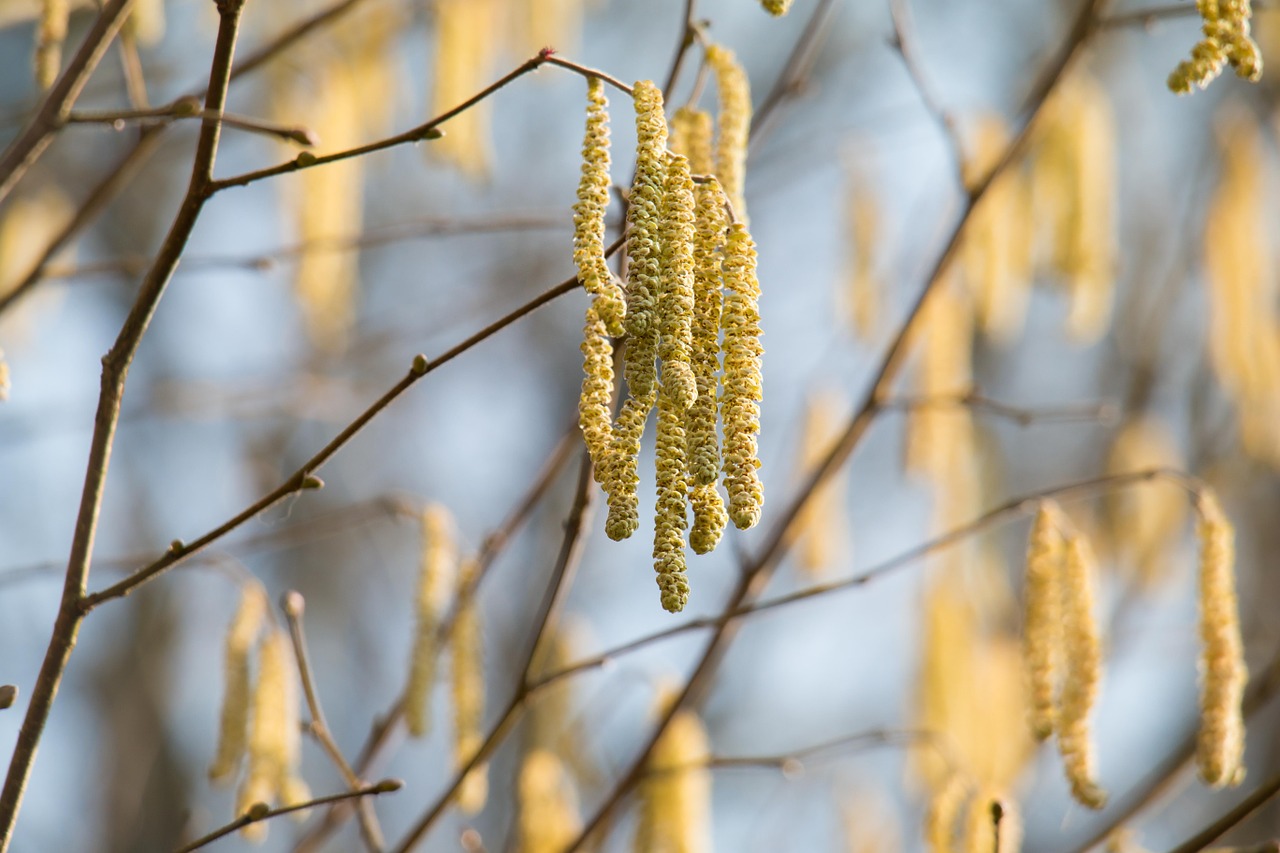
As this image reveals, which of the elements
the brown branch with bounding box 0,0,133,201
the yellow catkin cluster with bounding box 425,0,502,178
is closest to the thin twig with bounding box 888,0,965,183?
the yellow catkin cluster with bounding box 425,0,502,178

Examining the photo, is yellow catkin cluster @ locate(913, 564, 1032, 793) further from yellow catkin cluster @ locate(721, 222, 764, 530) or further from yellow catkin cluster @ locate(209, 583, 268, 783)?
yellow catkin cluster @ locate(721, 222, 764, 530)

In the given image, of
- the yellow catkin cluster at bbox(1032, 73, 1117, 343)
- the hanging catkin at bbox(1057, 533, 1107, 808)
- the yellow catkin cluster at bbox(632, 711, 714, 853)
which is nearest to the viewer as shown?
the hanging catkin at bbox(1057, 533, 1107, 808)

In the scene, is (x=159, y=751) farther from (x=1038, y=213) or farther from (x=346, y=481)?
(x=1038, y=213)

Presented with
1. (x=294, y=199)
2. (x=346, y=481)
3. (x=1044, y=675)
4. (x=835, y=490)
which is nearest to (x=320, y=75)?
(x=294, y=199)

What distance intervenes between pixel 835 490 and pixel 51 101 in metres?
1.62

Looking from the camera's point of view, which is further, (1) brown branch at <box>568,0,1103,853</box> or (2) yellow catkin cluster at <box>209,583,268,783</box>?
(1) brown branch at <box>568,0,1103,853</box>

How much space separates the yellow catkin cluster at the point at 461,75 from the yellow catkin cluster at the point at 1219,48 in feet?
3.79

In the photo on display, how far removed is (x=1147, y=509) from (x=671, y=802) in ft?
5.98

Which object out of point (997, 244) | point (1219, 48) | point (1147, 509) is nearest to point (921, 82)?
point (997, 244)

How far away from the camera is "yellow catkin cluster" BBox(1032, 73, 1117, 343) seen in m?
2.11

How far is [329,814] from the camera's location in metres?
1.74

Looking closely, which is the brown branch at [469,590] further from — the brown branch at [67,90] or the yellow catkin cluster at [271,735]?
the brown branch at [67,90]

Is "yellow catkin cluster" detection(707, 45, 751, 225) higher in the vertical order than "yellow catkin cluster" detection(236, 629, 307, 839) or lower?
higher

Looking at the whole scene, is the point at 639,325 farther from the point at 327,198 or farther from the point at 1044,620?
the point at 327,198
